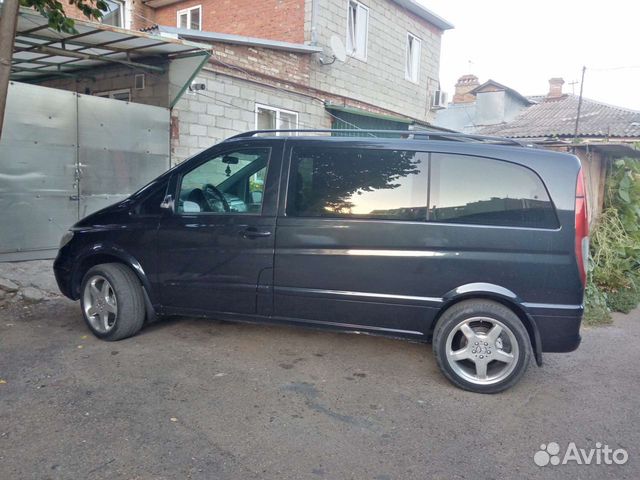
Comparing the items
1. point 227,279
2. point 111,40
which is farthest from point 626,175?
point 111,40

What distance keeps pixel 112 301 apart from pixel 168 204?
1.07 metres

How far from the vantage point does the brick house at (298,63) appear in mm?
9398

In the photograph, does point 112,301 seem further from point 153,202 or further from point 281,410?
point 281,410

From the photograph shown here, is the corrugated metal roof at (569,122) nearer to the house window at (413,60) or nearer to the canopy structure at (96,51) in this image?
the house window at (413,60)

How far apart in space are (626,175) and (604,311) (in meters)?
3.37

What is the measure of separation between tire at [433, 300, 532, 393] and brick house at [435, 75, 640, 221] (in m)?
4.36

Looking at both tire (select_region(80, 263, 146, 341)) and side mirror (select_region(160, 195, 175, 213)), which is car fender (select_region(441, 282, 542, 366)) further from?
tire (select_region(80, 263, 146, 341))

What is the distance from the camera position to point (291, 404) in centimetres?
356

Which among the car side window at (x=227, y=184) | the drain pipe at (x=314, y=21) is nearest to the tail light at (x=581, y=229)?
the car side window at (x=227, y=184)

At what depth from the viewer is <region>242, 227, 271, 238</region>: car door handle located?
13.8 feet

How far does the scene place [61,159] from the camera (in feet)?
23.9

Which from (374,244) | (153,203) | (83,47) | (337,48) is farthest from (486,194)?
(337,48)

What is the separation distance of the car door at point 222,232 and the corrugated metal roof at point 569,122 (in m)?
13.2

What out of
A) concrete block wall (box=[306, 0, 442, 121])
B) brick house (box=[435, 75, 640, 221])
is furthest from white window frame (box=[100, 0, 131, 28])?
brick house (box=[435, 75, 640, 221])
